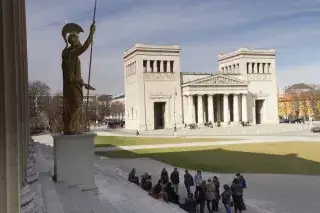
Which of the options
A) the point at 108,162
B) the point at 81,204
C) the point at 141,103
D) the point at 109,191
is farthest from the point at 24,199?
the point at 141,103

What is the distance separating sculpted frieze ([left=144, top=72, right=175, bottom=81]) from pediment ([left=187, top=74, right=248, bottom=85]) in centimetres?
435

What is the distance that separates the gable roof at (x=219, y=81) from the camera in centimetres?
7938

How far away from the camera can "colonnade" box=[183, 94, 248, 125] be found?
8006 cm

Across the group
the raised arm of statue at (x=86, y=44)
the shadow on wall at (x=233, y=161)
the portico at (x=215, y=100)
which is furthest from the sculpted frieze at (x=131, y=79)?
the raised arm of statue at (x=86, y=44)

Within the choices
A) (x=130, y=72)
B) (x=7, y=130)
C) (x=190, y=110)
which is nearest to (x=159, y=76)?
(x=130, y=72)

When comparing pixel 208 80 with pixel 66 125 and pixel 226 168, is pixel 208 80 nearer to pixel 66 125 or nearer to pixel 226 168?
pixel 226 168

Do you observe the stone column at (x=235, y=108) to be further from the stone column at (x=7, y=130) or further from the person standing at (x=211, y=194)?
the stone column at (x=7, y=130)

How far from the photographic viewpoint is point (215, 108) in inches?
3374

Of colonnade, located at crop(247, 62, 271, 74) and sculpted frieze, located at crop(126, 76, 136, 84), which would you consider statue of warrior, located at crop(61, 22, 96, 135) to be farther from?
colonnade, located at crop(247, 62, 271, 74)

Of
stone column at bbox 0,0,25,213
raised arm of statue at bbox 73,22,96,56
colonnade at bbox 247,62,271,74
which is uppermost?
colonnade at bbox 247,62,271,74

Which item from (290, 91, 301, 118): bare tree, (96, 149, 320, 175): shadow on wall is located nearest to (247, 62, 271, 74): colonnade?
(290, 91, 301, 118): bare tree

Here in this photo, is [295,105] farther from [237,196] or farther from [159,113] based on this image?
[237,196]

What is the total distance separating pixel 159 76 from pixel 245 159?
5297 centimetres

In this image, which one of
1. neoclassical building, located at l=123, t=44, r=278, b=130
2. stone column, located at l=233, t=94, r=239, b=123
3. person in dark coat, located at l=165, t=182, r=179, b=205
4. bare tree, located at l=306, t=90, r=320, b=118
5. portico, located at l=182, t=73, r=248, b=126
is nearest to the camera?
person in dark coat, located at l=165, t=182, r=179, b=205
